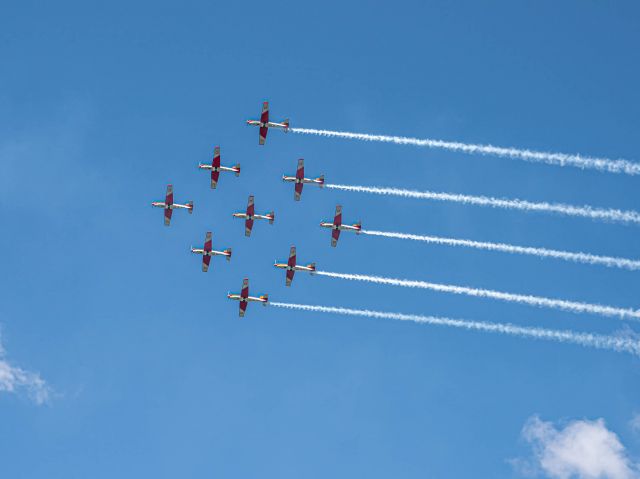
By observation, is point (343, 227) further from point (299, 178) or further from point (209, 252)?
point (209, 252)

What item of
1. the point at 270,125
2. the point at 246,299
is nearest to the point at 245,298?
the point at 246,299

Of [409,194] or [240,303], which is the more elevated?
[409,194]

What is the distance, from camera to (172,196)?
157 meters

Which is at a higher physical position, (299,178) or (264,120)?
(264,120)

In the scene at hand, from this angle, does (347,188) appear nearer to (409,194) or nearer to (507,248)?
(409,194)

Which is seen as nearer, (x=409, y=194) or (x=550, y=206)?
(x=550, y=206)

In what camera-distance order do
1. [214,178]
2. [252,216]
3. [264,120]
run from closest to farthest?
[264,120] → [252,216] → [214,178]

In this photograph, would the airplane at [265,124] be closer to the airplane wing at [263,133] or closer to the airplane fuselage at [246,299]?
the airplane wing at [263,133]

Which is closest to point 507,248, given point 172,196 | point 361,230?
point 361,230

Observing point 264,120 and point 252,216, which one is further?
point 252,216

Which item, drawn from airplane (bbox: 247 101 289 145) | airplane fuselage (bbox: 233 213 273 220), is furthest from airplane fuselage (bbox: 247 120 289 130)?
airplane fuselage (bbox: 233 213 273 220)

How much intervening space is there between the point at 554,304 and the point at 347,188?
112 ft

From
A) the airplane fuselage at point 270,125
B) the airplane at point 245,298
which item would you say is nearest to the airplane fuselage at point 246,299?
the airplane at point 245,298

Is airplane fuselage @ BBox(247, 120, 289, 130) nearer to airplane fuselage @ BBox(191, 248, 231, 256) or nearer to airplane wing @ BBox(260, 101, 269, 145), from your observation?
airplane wing @ BBox(260, 101, 269, 145)
